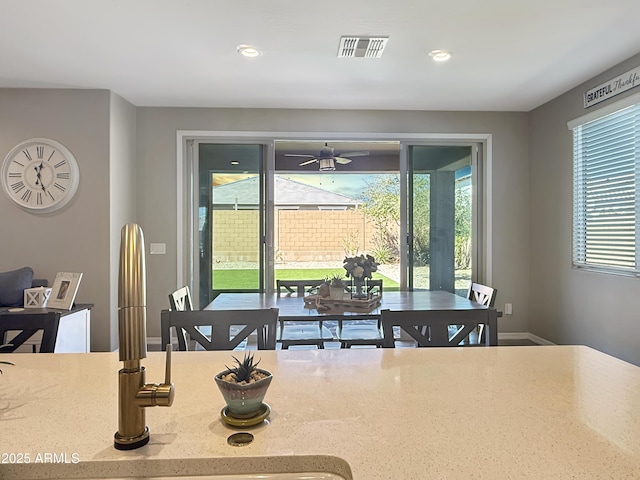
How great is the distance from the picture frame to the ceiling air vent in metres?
2.69

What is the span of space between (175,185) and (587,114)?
4093mm

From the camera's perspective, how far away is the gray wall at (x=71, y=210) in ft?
13.1

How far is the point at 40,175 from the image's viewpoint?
13.2 ft

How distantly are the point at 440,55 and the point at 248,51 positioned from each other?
1.46 meters

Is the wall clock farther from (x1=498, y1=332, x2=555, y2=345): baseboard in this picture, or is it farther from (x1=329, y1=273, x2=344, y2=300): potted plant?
(x1=498, y1=332, x2=555, y2=345): baseboard

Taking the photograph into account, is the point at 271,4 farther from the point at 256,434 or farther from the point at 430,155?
the point at 430,155

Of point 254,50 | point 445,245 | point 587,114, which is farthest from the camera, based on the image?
point 445,245

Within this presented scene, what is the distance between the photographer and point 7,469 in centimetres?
72

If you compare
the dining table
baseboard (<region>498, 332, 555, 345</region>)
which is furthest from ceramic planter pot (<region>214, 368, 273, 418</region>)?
baseboard (<region>498, 332, 555, 345</region>)

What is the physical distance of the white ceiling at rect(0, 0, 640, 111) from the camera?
2625 mm

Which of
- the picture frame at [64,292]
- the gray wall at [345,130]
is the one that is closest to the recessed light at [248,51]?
the gray wall at [345,130]

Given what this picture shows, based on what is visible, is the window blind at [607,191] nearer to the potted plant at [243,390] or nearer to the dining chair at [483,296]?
the dining chair at [483,296]

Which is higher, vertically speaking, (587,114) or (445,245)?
(587,114)

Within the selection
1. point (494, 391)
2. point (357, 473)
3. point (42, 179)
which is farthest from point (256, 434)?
point (42, 179)
